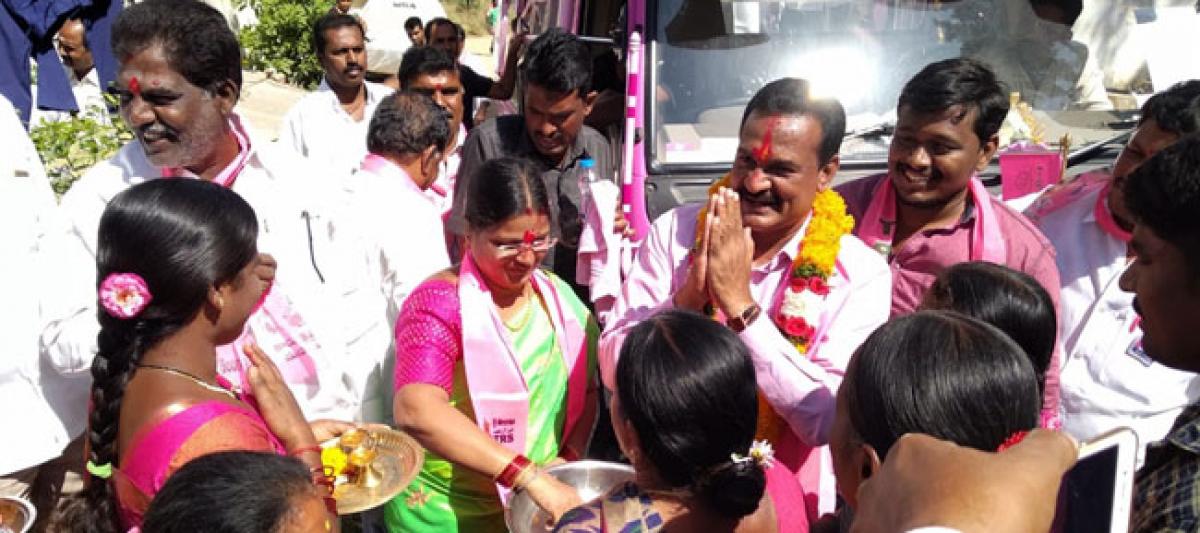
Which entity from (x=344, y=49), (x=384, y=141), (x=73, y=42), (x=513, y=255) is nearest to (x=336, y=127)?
(x=344, y=49)

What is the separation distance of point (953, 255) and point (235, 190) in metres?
2.14

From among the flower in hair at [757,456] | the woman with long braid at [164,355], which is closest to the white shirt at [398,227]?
the woman with long braid at [164,355]

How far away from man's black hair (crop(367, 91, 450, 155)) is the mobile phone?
270 centimetres

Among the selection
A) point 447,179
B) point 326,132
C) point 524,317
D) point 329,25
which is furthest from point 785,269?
point 329,25

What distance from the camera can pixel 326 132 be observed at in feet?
18.4

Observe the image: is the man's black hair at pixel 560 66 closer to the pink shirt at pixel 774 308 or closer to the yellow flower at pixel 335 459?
the pink shirt at pixel 774 308

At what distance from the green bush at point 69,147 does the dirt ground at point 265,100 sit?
6.10 metres

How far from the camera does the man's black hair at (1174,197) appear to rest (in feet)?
4.93

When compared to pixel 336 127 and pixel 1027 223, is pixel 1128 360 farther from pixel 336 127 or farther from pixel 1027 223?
pixel 336 127

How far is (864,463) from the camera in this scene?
5.16 feet

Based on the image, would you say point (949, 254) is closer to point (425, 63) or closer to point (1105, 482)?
point (1105, 482)

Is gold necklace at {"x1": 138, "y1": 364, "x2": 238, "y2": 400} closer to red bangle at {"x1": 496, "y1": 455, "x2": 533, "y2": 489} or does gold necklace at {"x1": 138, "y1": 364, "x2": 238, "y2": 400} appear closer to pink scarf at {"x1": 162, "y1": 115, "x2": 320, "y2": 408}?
pink scarf at {"x1": 162, "y1": 115, "x2": 320, "y2": 408}

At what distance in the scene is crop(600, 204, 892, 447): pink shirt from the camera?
2.22 metres

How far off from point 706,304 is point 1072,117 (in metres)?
2.82
